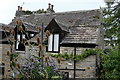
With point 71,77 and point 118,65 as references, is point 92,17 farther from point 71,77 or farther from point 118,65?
point 118,65

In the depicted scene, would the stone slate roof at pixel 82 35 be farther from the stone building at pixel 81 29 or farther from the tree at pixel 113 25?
the tree at pixel 113 25

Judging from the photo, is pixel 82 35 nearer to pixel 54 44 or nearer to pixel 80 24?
pixel 80 24

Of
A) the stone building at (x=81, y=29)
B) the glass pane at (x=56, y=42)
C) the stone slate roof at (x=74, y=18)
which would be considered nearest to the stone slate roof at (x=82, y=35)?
the stone building at (x=81, y=29)

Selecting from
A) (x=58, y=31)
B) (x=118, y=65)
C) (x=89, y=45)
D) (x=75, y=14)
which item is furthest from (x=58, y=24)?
(x=118, y=65)

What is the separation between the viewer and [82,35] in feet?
31.3

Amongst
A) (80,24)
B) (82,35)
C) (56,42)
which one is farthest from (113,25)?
(56,42)

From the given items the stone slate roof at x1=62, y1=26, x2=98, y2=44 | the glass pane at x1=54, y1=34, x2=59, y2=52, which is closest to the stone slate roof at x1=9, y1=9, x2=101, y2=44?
the stone slate roof at x1=62, y1=26, x2=98, y2=44

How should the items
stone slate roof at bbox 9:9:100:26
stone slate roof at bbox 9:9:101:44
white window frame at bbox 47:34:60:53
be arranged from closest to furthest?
stone slate roof at bbox 9:9:101:44, white window frame at bbox 47:34:60:53, stone slate roof at bbox 9:9:100:26

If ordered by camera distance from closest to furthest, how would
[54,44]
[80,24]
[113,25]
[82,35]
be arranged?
[113,25] < [82,35] < [54,44] < [80,24]

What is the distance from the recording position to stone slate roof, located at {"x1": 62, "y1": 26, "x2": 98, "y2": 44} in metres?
9.05

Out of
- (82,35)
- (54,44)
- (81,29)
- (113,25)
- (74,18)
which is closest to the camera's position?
(113,25)

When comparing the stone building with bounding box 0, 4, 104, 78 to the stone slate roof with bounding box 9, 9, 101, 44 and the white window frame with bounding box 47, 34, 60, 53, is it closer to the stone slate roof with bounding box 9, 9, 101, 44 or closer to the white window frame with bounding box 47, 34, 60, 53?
the stone slate roof with bounding box 9, 9, 101, 44

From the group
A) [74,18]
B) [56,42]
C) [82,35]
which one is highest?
[74,18]

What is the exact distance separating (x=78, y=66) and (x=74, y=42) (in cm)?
125
